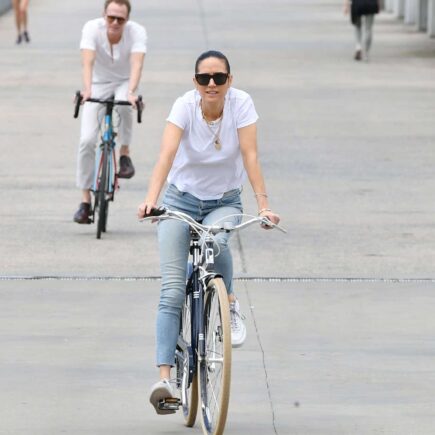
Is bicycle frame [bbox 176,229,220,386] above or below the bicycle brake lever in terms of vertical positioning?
below

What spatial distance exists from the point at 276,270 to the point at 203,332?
450cm

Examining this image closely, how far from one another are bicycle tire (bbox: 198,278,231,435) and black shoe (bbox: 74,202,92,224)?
6013 mm

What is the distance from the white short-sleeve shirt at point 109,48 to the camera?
12352mm

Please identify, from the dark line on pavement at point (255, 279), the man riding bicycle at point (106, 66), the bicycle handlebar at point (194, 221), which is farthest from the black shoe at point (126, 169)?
the bicycle handlebar at point (194, 221)

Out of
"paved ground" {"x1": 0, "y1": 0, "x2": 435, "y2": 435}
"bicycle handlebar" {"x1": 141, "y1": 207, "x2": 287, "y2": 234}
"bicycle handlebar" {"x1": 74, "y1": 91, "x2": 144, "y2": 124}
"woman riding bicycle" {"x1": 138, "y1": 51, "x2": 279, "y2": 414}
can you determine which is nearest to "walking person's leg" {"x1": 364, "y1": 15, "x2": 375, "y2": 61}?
"paved ground" {"x1": 0, "y1": 0, "x2": 435, "y2": 435}

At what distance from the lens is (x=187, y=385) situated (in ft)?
22.7

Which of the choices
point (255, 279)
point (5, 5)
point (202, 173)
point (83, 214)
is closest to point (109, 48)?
point (83, 214)

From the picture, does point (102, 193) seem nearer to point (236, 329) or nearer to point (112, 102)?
point (112, 102)

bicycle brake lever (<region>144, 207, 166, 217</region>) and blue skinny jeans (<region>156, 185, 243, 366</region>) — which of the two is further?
blue skinny jeans (<region>156, 185, 243, 366</region>)

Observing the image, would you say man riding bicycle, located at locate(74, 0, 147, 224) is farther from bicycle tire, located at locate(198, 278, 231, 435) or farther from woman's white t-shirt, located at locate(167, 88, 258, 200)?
bicycle tire, located at locate(198, 278, 231, 435)

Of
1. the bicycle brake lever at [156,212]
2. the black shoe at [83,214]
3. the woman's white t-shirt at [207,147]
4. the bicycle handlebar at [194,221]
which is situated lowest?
the black shoe at [83,214]

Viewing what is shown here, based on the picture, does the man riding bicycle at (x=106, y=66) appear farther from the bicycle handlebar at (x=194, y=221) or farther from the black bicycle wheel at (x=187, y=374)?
the bicycle handlebar at (x=194, y=221)

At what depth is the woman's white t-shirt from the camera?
7.14m

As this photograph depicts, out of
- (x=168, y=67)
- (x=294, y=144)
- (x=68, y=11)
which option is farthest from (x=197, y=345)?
(x=68, y=11)
